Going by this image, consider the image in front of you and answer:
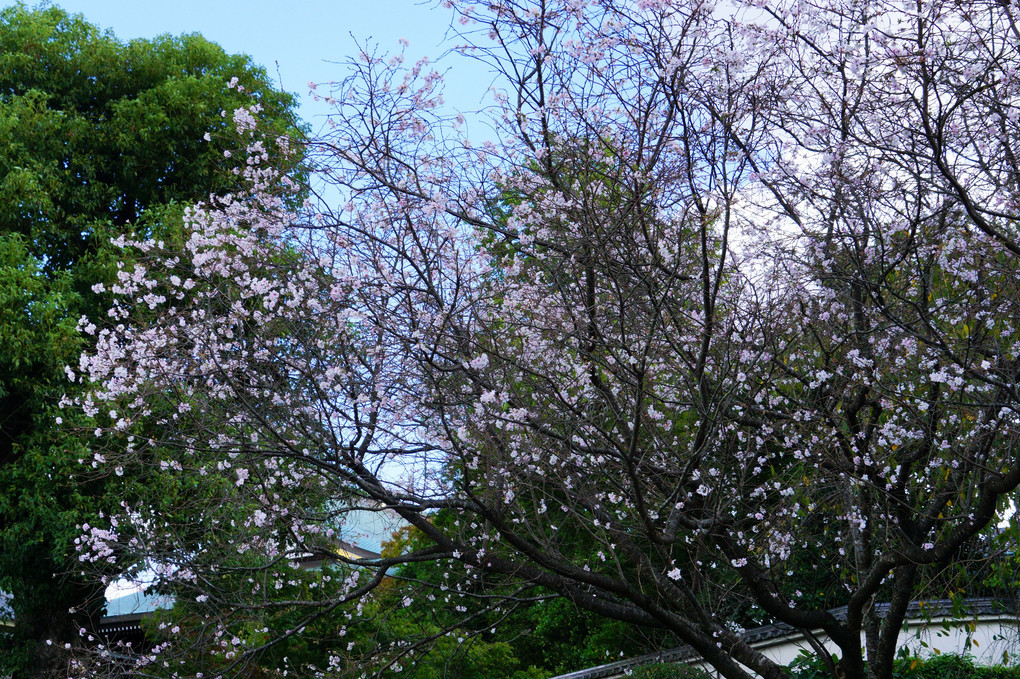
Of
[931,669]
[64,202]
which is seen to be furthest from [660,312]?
[64,202]

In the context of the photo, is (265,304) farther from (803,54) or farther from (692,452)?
(803,54)

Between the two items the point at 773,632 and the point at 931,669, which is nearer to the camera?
the point at 931,669

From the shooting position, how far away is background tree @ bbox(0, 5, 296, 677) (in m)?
10.5

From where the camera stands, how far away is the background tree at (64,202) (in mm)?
10547

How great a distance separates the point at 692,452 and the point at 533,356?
6.53ft

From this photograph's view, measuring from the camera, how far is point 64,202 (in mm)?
12836

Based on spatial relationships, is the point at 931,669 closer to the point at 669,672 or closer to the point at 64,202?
the point at 669,672

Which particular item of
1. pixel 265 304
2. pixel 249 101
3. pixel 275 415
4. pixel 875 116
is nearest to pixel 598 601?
pixel 275 415

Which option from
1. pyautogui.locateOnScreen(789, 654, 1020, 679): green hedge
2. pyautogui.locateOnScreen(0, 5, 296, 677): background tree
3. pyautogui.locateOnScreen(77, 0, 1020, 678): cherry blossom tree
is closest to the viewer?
pyautogui.locateOnScreen(77, 0, 1020, 678): cherry blossom tree

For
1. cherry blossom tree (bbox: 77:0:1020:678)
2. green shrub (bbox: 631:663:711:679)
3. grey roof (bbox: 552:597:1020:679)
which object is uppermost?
cherry blossom tree (bbox: 77:0:1020:678)

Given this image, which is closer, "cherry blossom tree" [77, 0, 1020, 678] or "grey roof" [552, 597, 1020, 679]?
"cherry blossom tree" [77, 0, 1020, 678]

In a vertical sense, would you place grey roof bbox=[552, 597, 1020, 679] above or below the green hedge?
above

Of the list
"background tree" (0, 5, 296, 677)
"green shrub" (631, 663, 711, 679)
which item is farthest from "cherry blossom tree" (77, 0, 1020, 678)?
"background tree" (0, 5, 296, 677)

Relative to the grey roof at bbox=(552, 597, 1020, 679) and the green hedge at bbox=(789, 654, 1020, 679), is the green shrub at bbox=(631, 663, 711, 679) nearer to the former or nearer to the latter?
the grey roof at bbox=(552, 597, 1020, 679)
